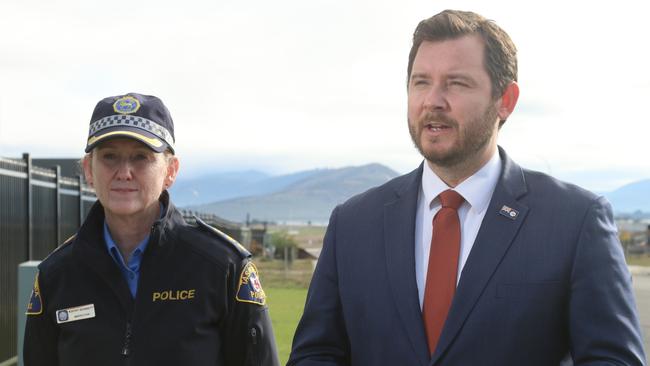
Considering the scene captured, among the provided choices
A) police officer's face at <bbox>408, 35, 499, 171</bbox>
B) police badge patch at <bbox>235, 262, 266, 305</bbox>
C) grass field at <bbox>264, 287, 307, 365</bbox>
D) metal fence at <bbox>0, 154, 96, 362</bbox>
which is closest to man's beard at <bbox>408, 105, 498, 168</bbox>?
police officer's face at <bbox>408, 35, 499, 171</bbox>

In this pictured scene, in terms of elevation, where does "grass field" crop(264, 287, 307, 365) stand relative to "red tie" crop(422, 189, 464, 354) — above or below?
below

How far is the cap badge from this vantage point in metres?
3.63

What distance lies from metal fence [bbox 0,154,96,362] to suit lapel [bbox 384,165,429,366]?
7855 mm

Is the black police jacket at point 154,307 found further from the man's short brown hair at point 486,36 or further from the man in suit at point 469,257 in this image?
the man's short brown hair at point 486,36

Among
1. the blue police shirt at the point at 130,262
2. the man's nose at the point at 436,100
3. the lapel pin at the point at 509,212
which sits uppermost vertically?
the man's nose at the point at 436,100

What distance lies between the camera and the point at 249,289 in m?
3.67

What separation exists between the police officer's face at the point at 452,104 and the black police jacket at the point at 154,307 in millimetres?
1209

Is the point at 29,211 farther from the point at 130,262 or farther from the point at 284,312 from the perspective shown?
the point at 130,262

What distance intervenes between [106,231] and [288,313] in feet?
40.9

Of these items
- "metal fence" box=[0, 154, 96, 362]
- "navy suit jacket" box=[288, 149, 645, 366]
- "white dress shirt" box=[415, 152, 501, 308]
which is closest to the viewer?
"navy suit jacket" box=[288, 149, 645, 366]

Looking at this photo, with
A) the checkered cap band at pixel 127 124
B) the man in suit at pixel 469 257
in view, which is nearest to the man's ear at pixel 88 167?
the checkered cap band at pixel 127 124

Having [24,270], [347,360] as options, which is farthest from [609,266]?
[24,270]

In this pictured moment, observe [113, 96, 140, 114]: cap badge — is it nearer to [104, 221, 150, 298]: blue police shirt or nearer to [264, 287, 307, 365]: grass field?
[104, 221, 150, 298]: blue police shirt

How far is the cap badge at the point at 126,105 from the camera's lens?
363 cm
